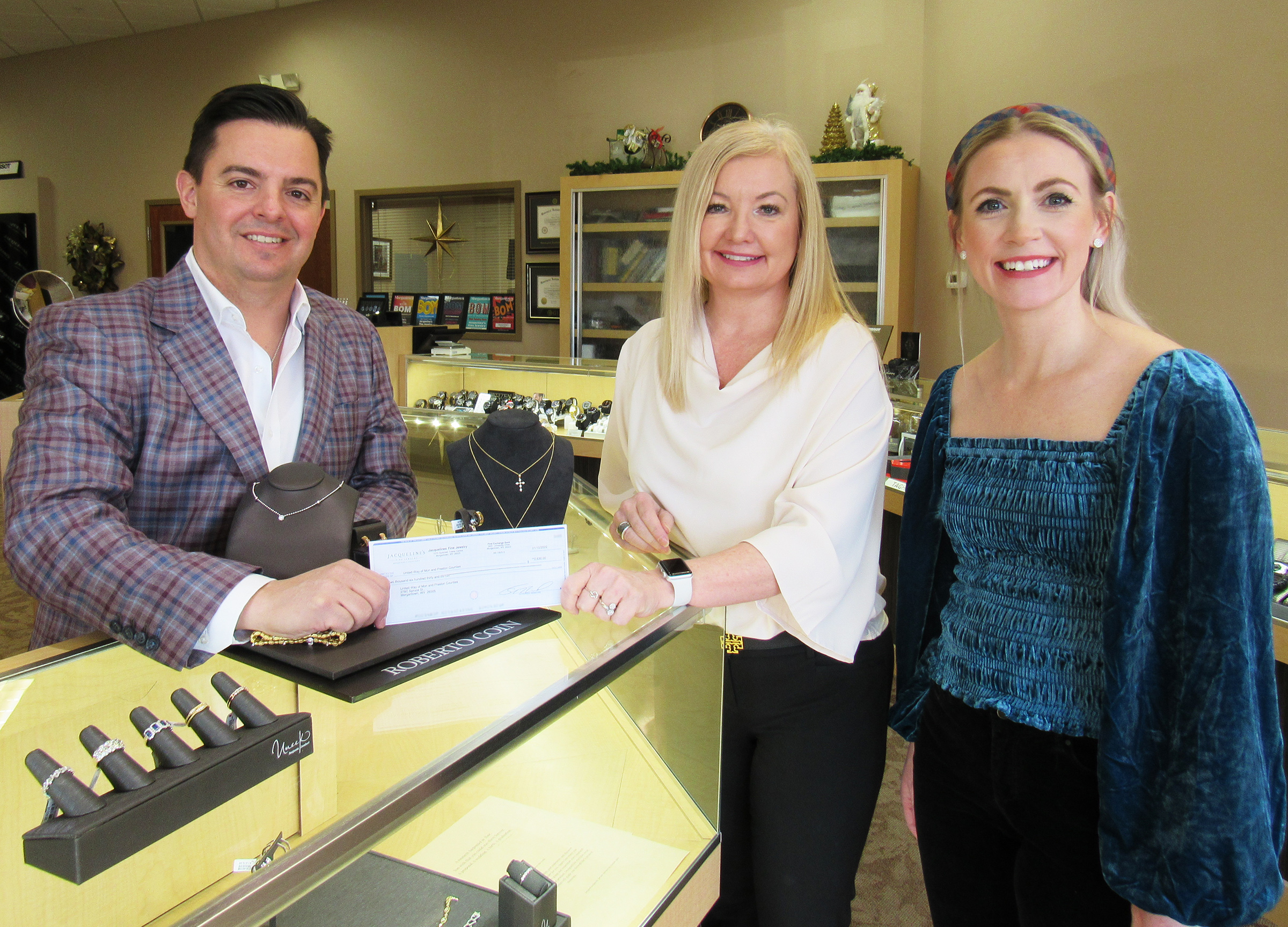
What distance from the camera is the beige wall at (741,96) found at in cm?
266

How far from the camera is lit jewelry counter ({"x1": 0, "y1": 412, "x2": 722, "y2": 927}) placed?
0.70m

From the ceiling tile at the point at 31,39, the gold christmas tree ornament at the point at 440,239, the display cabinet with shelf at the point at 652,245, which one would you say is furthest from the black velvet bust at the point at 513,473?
the ceiling tile at the point at 31,39

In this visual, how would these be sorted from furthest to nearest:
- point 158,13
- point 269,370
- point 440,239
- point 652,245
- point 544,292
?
1. point 158,13
2. point 440,239
3. point 544,292
4. point 652,245
5. point 269,370

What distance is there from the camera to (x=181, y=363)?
4.23 feet

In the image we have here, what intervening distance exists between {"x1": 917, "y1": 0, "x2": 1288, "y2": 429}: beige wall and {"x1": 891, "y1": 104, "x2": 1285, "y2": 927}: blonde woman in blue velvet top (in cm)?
183

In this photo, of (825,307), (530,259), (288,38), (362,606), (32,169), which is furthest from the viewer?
(32,169)

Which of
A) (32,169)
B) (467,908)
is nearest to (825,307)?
(467,908)

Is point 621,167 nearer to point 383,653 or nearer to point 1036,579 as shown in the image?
point 1036,579

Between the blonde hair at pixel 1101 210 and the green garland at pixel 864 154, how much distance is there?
13.2 feet

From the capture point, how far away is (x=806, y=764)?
1.34 metres

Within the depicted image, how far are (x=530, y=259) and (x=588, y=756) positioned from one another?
6.15 m

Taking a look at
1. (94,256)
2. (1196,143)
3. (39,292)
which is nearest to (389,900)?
(1196,143)

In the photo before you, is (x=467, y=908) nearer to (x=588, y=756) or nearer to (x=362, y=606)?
(x=588, y=756)
